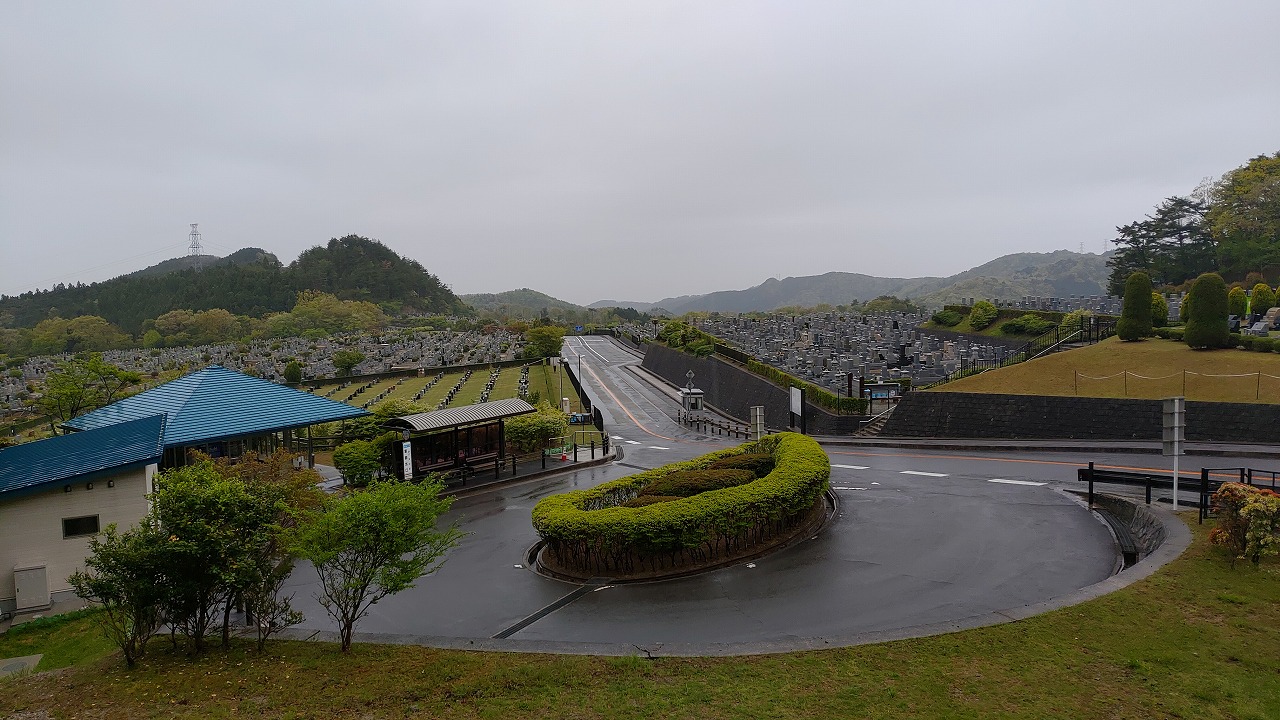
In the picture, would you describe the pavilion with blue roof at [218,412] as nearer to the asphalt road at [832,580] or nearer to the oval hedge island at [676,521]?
the asphalt road at [832,580]

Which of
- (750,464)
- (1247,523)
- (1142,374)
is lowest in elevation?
(750,464)

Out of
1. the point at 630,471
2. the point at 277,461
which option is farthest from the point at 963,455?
the point at 277,461

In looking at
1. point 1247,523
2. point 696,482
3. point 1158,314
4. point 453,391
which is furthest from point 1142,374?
point 453,391

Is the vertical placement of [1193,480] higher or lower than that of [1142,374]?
lower

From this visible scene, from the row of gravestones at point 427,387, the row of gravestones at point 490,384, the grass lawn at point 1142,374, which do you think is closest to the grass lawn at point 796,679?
the grass lawn at point 1142,374

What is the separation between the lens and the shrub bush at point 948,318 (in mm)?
43781

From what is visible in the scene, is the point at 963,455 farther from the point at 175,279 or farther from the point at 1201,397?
the point at 175,279

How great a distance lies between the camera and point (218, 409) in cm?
1781

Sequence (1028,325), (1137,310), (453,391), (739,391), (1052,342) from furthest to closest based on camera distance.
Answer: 1. (453,391)
2. (739,391)
3. (1028,325)
4. (1052,342)
5. (1137,310)

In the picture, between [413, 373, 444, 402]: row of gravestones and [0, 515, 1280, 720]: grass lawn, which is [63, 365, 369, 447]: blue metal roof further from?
[413, 373, 444, 402]: row of gravestones

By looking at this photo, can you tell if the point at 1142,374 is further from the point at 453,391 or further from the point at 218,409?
the point at 453,391

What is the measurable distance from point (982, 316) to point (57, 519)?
43.8 m

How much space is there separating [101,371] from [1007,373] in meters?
33.2

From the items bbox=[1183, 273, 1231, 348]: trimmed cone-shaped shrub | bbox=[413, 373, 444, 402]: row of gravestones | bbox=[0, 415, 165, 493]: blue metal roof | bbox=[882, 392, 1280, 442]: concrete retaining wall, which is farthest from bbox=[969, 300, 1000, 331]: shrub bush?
bbox=[0, 415, 165, 493]: blue metal roof
